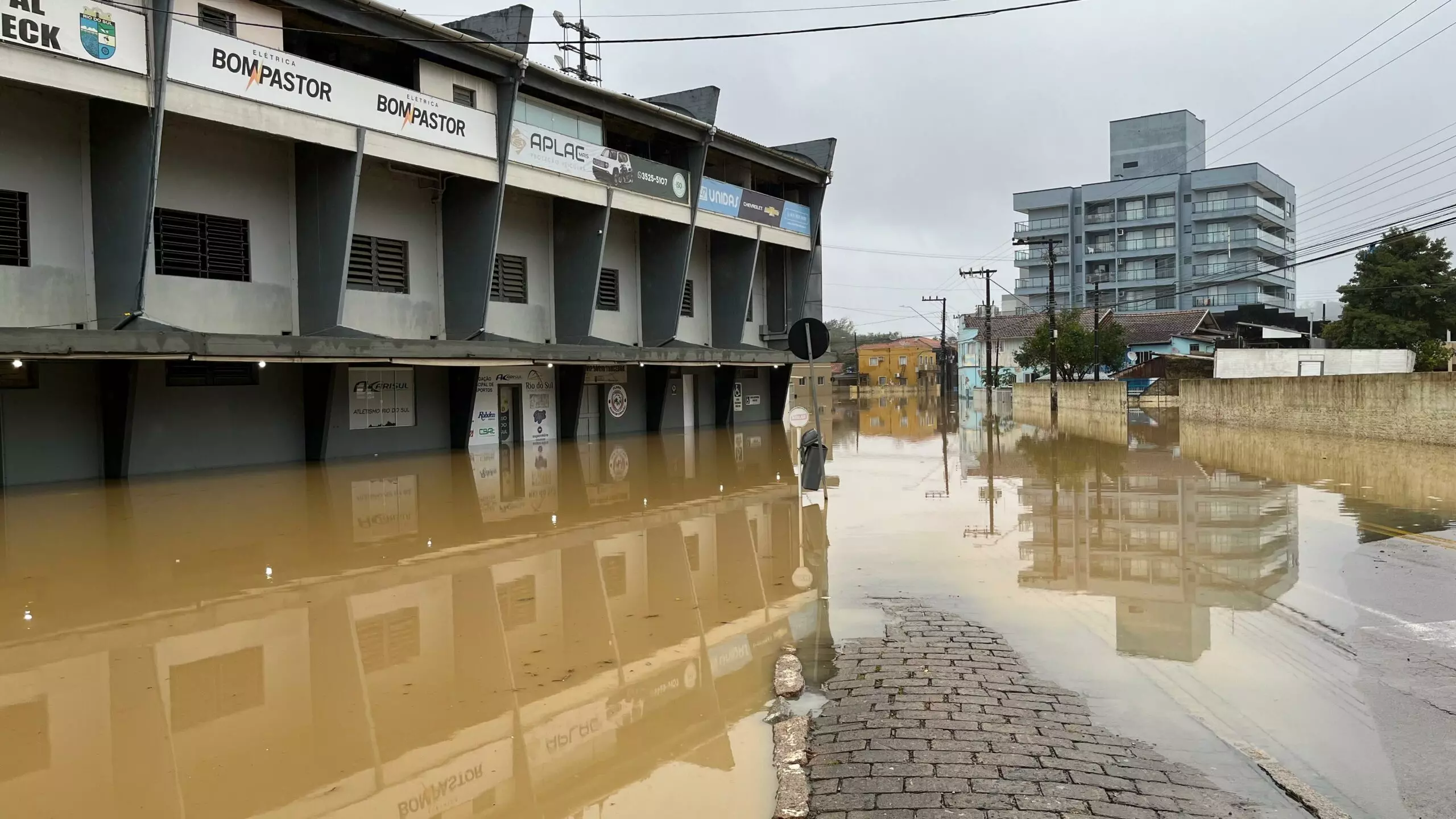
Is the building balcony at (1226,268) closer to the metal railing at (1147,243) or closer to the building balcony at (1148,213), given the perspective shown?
the metal railing at (1147,243)

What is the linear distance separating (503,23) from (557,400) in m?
11.2

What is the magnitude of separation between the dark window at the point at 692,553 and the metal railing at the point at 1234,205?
8453 centimetres

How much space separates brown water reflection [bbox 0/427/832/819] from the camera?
4.39 m

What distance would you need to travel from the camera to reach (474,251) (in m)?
25.0

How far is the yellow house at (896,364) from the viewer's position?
124 m

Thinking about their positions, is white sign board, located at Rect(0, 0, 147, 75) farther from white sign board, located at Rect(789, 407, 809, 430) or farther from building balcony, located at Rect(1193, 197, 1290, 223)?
building balcony, located at Rect(1193, 197, 1290, 223)

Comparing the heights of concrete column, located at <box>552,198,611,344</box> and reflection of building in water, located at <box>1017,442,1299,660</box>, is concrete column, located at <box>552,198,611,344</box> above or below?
above

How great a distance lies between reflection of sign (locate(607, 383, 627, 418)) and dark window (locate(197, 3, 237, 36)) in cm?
1611

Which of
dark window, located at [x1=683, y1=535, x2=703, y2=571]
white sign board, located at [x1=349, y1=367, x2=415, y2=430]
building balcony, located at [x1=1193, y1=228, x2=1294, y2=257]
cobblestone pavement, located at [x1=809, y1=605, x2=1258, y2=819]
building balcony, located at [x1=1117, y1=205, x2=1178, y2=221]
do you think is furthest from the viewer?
building balcony, located at [x1=1117, y1=205, x2=1178, y2=221]

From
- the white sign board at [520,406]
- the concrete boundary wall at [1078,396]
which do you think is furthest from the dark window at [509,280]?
the concrete boundary wall at [1078,396]

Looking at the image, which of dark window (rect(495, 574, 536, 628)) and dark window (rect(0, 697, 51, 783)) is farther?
dark window (rect(495, 574, 536, 628))

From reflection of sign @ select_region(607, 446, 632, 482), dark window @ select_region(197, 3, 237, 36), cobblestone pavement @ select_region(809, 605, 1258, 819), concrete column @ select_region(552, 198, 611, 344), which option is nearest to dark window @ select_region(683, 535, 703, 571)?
cobblestone pavement @ select_region(809, 605, 1258, 819)

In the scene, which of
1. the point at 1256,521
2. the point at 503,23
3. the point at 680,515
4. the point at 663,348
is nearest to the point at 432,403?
the point at 663,348

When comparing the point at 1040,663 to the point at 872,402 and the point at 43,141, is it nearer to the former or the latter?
the point at 43,141
